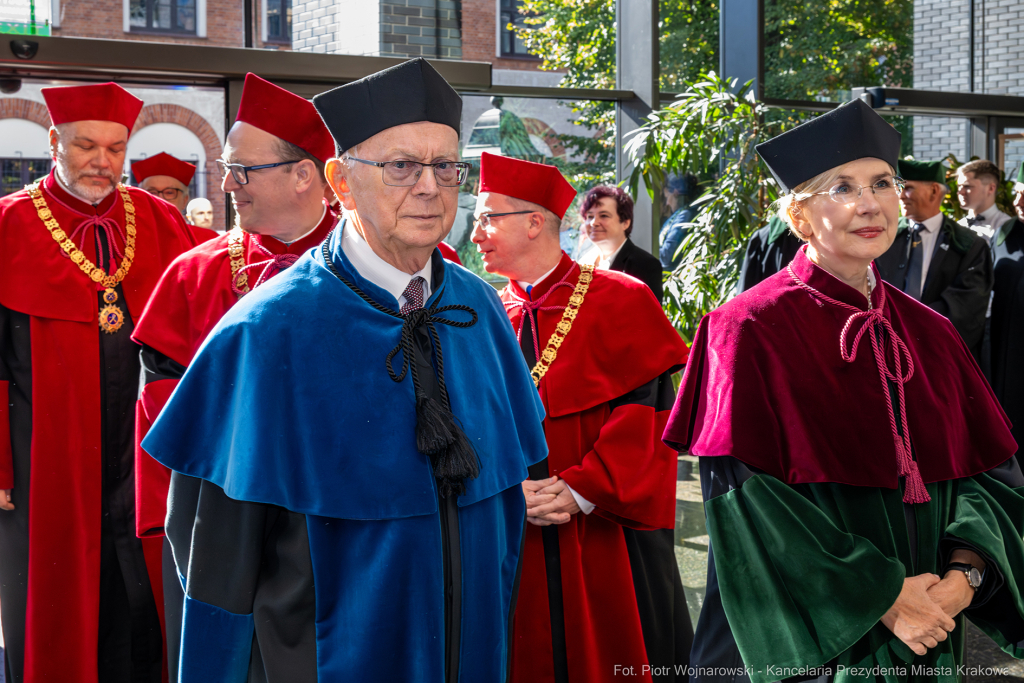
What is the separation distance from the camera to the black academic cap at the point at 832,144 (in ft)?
7.57

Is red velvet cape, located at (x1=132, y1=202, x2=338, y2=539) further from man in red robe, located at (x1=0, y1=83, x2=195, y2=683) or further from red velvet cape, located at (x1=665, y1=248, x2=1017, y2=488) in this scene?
red velvet cape, located at (x1=665, y1=248, x2=1017, y2=488)

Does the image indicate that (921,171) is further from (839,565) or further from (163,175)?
(163,175)

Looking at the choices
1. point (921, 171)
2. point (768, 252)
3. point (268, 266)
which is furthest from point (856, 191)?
point (921, 171)

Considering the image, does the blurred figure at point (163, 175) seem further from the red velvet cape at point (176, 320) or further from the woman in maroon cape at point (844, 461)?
the woman in maroon cape at point (844, 461)

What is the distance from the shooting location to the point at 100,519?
10.9 ft

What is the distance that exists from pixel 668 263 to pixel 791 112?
2.17 m

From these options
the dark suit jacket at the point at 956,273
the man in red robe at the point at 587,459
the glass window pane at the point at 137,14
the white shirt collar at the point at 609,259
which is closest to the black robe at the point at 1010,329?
the dark suit jacket at the point at 956,273

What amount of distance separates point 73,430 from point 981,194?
20.9ft

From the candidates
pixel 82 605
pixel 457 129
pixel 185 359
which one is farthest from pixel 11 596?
pixel 457 129

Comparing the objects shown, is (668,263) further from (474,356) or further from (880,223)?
(474,356)

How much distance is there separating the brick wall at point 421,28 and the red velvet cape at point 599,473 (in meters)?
4.65

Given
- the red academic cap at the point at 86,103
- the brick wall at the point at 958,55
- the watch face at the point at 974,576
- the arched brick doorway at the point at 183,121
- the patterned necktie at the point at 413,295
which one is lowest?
the watch face at the point at 974,576

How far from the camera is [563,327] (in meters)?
3.11

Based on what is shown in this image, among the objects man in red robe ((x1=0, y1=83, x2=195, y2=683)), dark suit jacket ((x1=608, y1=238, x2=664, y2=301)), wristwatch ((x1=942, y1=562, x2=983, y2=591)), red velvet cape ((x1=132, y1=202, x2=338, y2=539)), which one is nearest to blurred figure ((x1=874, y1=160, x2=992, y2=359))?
dark suit jacket ((x1=608, y1=238, x2=664, y2=301))
